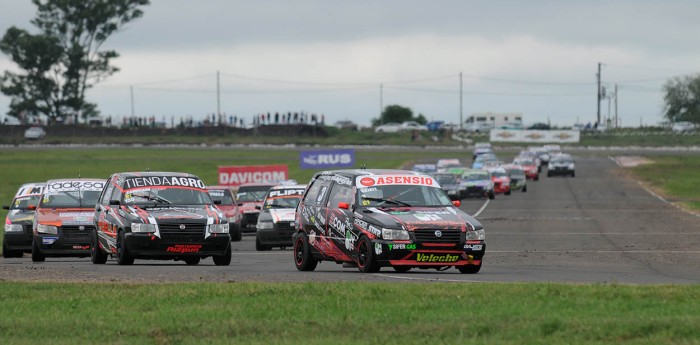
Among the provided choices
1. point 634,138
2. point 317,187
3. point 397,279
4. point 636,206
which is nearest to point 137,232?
point 317,187

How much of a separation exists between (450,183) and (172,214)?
112ft

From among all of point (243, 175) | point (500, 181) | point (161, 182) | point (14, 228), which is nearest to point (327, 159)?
point (500, 181)

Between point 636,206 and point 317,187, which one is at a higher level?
point 317,187

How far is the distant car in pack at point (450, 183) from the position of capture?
55062 millimetres

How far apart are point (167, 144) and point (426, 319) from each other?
102655mm

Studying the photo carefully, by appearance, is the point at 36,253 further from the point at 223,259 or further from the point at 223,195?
the point at 223,195

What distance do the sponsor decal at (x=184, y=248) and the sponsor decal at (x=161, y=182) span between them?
1460 mm

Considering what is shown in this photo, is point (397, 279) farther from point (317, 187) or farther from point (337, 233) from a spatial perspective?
point (317, 187)

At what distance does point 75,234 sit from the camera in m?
26.0

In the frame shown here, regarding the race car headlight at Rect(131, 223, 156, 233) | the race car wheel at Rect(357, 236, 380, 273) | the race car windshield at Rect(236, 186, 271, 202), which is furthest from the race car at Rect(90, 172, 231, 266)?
the race car windshield at Rect(236, 186, 271, 202)

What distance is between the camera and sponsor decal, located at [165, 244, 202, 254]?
72.8 feet

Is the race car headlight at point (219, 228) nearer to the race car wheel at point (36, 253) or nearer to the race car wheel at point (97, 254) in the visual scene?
the race car wheel at point (97, 254)

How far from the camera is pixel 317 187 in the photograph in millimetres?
21266

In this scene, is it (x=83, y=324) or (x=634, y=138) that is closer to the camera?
(x=83, y=324)
